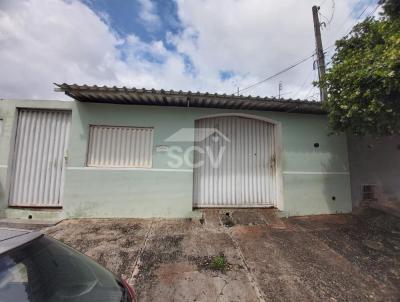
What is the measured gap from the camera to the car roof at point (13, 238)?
140 cm

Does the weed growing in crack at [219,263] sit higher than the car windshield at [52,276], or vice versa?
the car windshield at [52,276]

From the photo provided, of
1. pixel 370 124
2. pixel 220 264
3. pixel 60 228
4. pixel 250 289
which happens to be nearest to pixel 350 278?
pixel 250 289

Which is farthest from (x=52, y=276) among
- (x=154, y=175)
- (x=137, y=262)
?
(x=154, y=175)

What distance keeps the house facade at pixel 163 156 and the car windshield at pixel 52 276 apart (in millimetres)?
3988

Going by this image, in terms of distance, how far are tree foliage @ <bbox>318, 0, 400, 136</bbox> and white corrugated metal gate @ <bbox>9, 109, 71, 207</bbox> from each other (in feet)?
21.5

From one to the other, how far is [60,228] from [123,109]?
312cm

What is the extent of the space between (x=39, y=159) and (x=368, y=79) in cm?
757

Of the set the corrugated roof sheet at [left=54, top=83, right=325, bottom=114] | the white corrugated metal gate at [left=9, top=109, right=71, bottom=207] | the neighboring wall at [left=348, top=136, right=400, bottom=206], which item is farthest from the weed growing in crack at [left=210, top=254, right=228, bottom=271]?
the neighboring wall at [left=348, top=136, right=400, bottom=206]

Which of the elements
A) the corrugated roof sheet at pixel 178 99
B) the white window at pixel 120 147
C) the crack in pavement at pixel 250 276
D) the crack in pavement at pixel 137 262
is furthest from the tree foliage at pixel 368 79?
the crack in pavement at pixel 137 262

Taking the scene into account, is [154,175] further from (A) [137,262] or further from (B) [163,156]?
(A) [137,262]

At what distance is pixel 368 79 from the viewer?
424cm

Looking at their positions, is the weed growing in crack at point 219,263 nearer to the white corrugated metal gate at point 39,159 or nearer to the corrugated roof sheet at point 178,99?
the corrugated roof sheet at point 178,99

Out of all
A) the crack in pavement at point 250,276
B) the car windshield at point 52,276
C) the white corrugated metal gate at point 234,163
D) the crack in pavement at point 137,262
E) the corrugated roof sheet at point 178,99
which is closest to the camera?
the car windshield at point 52,276

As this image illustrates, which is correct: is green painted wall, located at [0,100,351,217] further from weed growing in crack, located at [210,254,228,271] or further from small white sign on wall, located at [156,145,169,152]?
weed growing in crack, located at [210,254,228,271]
